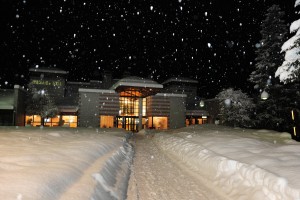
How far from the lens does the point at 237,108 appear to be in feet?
87.4

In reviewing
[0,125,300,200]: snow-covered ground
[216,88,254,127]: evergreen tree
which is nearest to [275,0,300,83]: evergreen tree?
[0,125,300,200]: snow-covered ground

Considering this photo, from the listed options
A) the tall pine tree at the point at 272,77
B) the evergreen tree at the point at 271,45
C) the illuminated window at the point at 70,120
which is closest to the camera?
the tall pine tree at the point at 272,77

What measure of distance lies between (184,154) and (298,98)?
15.2m

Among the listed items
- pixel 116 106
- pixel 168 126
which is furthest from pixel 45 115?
pixel 168 126

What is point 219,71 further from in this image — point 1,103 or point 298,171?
point 298,171

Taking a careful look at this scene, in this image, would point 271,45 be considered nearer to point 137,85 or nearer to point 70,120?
point 137,85

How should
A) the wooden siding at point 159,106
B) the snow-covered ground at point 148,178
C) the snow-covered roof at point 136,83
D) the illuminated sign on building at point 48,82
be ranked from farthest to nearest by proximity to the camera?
the illuminated sign on building at point 48,82 → the wooden siding at point 159,106 → the snow-covered roof at point 136,83 → the snow-covered ground at point 148,178

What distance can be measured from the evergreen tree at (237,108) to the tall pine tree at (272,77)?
7.18ft

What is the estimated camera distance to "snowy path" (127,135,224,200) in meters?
6.21

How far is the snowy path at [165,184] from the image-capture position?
6.21m

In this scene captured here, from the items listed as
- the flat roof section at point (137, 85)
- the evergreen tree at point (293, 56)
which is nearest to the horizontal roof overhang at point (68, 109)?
the flat roof section at point (137, 85)

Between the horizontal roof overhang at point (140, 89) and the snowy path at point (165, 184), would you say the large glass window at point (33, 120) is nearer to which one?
the horizontal roof overhang at point (140, 89)

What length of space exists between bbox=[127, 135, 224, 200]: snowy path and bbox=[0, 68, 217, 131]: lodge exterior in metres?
21.1

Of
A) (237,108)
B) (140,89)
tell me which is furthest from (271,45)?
(140,89)
